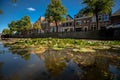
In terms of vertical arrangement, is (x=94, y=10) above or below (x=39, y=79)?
above

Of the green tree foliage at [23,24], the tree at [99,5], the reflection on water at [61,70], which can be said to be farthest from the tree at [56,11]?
the reflection on water at [61,70]

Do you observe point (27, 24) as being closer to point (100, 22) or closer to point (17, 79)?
point (100, 22)

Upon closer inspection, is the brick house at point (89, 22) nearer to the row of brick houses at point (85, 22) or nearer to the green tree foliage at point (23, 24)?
the row of brick houses at point (85, 22)

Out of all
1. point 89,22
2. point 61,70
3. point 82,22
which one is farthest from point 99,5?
point 61,70

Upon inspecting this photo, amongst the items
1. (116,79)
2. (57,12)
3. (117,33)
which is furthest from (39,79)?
(57,12)

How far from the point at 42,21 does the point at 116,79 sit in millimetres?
63908

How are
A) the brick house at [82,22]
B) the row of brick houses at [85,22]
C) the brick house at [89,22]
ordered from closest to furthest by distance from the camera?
the row of brick houses at [85,22] < the brick house at [89,22] < the brick house at [82,22]

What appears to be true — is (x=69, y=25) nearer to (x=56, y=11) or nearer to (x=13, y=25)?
(x=56, y=11)

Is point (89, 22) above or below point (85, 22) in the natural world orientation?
below

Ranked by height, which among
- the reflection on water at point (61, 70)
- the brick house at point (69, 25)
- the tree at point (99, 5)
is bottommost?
the reflection on water at point (61, 70)

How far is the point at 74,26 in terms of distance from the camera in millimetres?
50344

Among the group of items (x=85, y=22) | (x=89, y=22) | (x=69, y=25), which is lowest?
(x=69, y=25)

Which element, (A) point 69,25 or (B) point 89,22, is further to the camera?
(A) point 69,25

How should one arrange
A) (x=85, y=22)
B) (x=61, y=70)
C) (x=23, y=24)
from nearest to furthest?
(x=61, y=70) → (x=85, y=22) → (x=23, y=24)
